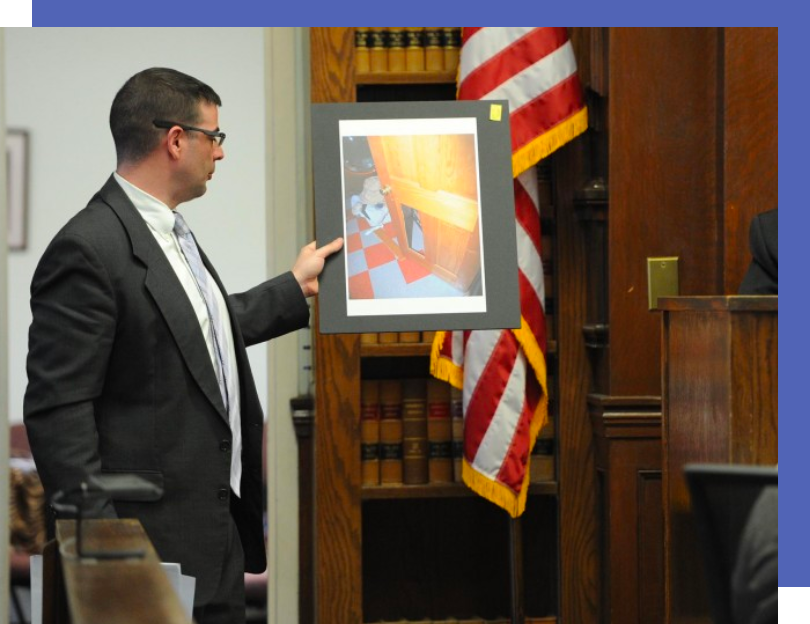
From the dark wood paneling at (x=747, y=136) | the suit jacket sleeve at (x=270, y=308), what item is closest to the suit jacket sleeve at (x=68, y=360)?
the suit jacket sleeve at (x=270, y=308)

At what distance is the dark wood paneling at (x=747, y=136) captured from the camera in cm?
342

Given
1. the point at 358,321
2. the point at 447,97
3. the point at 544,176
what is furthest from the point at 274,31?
the point at 358,321

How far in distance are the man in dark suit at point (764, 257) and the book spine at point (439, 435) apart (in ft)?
3.49

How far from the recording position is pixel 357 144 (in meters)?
2.89

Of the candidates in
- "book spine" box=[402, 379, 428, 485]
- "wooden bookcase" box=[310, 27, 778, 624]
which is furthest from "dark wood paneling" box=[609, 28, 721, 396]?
"book spine" box=[402, 379, 428, 485]

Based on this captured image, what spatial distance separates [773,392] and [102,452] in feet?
4.56

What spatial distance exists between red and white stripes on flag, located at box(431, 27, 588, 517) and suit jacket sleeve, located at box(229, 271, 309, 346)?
0.79 m

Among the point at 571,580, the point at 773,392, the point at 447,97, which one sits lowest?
the point at 571,580

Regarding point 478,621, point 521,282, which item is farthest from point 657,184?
point 478,621

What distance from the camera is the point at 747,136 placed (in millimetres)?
3432

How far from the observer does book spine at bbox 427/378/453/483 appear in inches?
146

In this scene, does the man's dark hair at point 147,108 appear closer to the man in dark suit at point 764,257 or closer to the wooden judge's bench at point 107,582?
the wooden judge's bench at point 107,582

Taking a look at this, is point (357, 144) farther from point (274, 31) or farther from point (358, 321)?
point (274, 31)

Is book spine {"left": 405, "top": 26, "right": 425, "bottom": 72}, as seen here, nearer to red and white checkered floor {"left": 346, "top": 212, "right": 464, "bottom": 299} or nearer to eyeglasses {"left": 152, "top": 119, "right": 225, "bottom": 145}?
red and white checkered floor {"left": 346, "top": 212, "right": 464, "bottom": 299}
